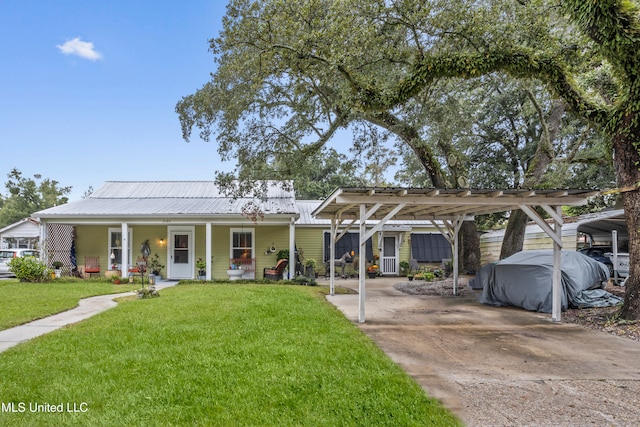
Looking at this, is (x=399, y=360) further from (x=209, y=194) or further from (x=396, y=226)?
(x=209, y=194)

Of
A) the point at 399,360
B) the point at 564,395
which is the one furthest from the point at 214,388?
the point at 564,395

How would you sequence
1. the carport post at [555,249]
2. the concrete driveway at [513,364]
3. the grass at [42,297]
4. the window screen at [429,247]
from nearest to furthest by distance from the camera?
the concrete driveway at [513,364]
the grass at [42,297]
the carport post at [555,249]
the window screen at [429,247]

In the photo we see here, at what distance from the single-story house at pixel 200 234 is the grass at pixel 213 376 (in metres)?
7.71

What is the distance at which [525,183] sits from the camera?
491 inches

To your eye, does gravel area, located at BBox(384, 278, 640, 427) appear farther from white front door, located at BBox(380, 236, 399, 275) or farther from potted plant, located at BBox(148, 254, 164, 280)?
potted plant, located at BBox(148, 254, 164, 280)

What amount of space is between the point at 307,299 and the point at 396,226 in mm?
7786

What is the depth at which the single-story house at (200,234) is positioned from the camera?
1414 centimetres

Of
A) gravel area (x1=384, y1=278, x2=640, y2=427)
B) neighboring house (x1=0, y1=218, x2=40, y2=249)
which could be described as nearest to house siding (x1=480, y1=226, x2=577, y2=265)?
gravel area (x1=384, y1=278, x2=640, y2=427)

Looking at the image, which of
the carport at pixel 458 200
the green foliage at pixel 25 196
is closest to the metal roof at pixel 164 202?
the carport at pixel 458 200

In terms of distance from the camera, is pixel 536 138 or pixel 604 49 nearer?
pixel 604 49

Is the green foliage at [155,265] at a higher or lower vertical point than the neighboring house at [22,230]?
lower

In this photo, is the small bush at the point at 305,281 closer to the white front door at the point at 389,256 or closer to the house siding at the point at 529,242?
the white front door at the point at 389,256

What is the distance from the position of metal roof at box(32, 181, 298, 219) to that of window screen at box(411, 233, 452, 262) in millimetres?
5561

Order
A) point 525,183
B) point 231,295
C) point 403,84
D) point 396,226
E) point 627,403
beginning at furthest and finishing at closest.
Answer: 1. point 396,226
2. point 525,183
3. point 231,295
4. point 403,84
5. point 627,403
